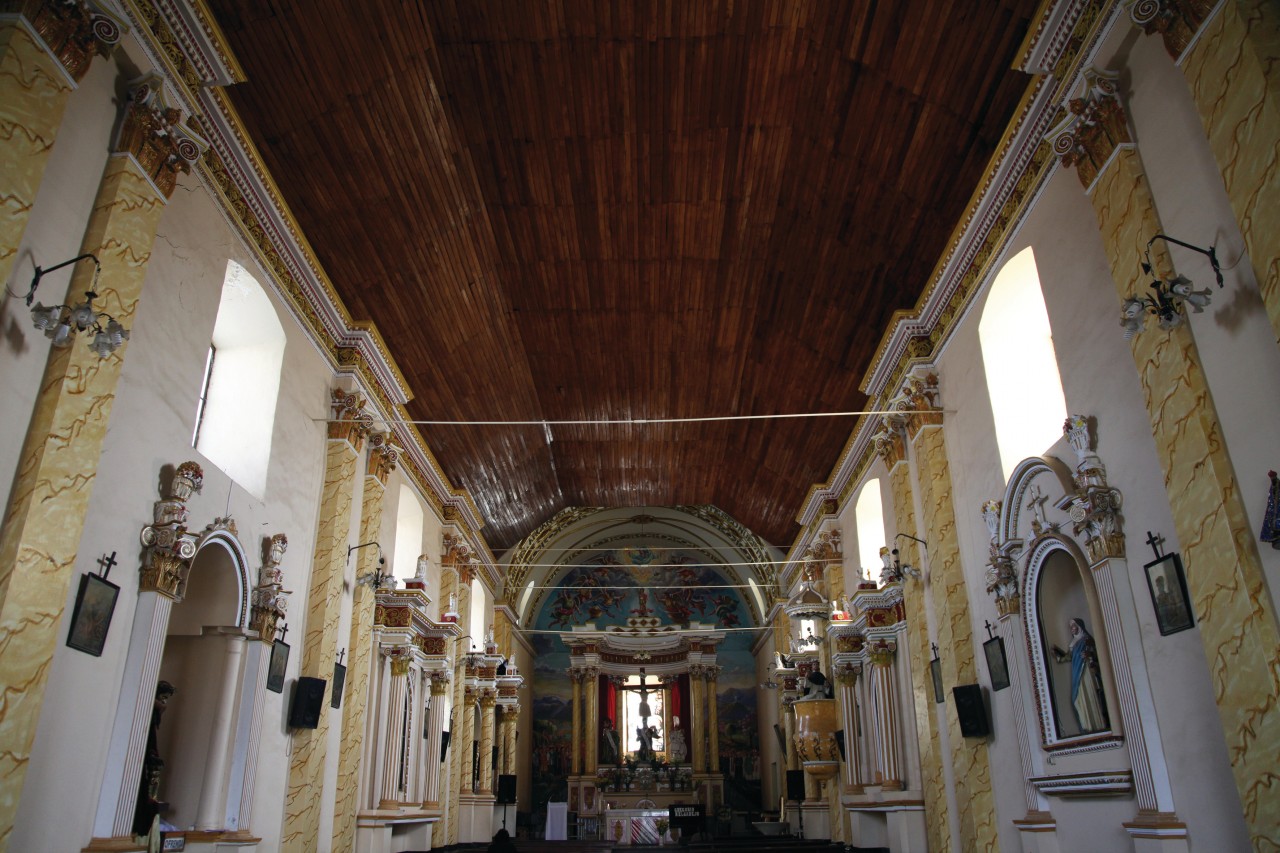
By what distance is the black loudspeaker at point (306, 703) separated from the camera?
368 inches

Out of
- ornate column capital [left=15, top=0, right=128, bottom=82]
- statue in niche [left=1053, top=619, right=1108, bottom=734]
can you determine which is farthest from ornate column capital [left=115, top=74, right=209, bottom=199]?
statue in niche [left=1053, top=619, right=1108, bottom=734]

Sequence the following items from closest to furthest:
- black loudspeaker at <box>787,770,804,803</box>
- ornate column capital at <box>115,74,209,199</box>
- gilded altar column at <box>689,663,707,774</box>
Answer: ornate column capital at <box>115,74,209,199</box>
black loudspeaker at <box>787,770,804,803</box>
gilded altar column at <box>689,663,707,774</box>

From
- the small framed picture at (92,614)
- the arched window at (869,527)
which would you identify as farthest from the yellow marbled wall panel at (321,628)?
the arched window at (869,527)

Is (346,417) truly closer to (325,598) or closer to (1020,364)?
(325,598)

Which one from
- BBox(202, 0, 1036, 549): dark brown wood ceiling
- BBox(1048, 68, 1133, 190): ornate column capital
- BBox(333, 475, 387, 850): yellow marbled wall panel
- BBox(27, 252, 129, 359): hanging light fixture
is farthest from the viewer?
BBox(333, 475, 387, 850): yellow marbled wall panel

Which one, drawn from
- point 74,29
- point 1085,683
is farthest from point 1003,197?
point 74,29

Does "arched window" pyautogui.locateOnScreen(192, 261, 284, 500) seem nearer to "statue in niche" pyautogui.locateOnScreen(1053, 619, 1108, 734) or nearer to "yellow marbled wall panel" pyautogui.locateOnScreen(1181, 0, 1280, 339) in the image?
"statue in niche" pyautogui.locateOnScreen(1053, 619, 1108, 734)

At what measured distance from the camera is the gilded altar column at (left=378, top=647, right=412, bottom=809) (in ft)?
40.6

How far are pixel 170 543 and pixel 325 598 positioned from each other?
3538mm

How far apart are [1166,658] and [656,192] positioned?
24.4 ft

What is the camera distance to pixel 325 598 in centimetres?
1016

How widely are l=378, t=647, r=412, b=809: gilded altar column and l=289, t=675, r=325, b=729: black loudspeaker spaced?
9.97 ft

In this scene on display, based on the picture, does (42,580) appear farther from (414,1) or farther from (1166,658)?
(1166,658)

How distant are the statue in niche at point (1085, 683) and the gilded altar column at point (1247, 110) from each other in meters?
3.33
